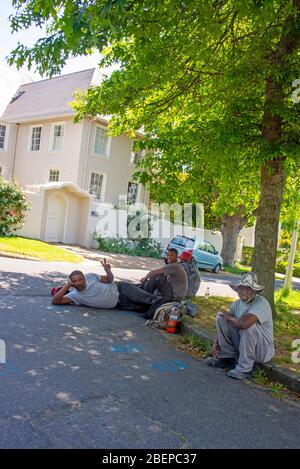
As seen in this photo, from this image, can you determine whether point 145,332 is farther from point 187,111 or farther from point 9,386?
point 187,111

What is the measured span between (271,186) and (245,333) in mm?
3829

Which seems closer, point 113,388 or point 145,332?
point 113,388

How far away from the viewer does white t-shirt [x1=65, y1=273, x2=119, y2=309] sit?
8.24 m

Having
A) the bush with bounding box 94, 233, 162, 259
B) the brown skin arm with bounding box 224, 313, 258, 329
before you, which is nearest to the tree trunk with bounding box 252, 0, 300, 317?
the brown skin arm with bounding box 224, 313, 258, 329

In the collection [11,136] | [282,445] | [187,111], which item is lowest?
[282,445]

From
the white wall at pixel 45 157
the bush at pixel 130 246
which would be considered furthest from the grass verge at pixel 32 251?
the white wall at pixel 45 157

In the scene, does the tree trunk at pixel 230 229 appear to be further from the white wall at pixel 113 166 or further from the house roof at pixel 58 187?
the house roof at pixel 58 187

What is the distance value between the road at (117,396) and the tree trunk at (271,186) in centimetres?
279

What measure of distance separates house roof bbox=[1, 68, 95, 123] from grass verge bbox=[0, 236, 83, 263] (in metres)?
9.39

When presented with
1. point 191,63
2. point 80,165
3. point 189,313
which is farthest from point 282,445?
point 80,165

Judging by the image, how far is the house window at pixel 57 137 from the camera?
25.2 m

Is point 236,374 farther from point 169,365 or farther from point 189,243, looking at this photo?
point 189,243

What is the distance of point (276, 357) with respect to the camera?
634 centimetres
